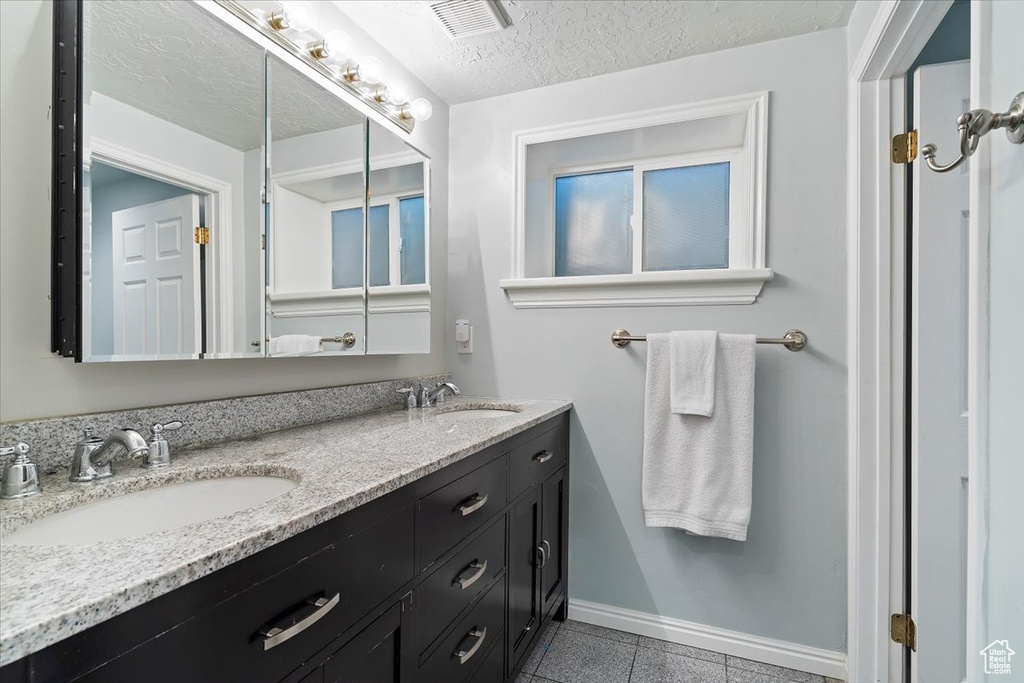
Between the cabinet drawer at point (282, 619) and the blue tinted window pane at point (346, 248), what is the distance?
3.05 ft

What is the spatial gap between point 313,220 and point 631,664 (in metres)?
1.84

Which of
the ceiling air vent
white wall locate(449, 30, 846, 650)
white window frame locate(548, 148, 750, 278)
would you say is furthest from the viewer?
white window frame locate(548, 148, 750, 278)

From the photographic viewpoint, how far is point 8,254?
866mm

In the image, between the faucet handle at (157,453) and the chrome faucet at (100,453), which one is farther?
the faucet handle at (157,453)

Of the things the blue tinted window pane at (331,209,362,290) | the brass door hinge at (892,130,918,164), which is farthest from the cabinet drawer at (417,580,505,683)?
the brass door hinge at (892,130,918,164)

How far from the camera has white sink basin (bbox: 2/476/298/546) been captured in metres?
0.76

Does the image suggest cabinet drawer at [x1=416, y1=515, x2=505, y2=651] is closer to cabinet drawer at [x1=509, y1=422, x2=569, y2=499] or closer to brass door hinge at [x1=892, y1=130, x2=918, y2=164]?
cabinet drawer at [x1=509, y1=422, x2=569, y2=499]

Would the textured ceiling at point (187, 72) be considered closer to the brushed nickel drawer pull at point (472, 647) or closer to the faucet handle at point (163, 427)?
the faucet handle at point (163, 427)

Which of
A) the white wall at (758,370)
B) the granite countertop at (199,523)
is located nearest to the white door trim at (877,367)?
the white wall at (758,370)

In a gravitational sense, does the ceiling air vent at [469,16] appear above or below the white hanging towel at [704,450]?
above

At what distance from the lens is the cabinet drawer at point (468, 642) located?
1067mm

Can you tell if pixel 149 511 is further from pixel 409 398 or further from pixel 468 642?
pixel 409 398

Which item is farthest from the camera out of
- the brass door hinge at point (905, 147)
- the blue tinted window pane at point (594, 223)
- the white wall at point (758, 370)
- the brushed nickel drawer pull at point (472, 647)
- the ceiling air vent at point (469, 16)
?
the blue tinted window pane at point (594, 223)

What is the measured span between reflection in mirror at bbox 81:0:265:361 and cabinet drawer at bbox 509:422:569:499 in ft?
2.67
